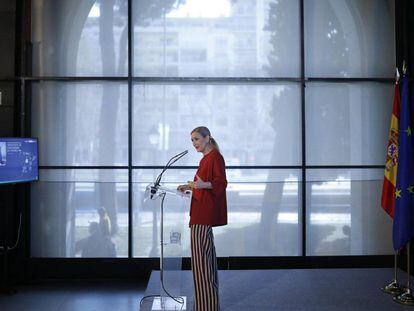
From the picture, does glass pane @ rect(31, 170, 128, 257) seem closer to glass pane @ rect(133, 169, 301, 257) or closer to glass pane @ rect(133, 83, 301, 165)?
glass pane @ rect(133, 169, 301, 257)

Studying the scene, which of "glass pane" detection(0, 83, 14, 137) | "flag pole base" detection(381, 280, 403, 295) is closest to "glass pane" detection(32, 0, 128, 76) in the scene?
Answer: "glass pane" detection(0, 83, 14, 137)

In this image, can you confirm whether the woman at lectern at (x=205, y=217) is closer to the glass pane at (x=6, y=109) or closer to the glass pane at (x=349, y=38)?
the glass pane at (x=349, y=38)

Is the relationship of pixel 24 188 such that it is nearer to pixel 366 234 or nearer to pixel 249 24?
pixel 249 24

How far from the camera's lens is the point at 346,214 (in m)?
5.47

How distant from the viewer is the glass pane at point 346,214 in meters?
5.44

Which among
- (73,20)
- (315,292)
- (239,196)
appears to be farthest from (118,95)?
(315,292)

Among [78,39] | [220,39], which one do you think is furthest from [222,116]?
[78,39]

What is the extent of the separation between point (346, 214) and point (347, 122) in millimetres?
1157

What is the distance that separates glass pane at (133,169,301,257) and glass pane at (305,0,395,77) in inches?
56.8

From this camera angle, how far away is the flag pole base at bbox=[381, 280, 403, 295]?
163 inches

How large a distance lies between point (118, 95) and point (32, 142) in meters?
1.15

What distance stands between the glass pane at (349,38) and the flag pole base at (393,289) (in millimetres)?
2585

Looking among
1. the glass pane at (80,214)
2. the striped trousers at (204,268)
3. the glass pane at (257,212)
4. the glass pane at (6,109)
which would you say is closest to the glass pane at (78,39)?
the glass pane at (6,109)

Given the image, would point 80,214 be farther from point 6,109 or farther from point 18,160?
point 6,109
